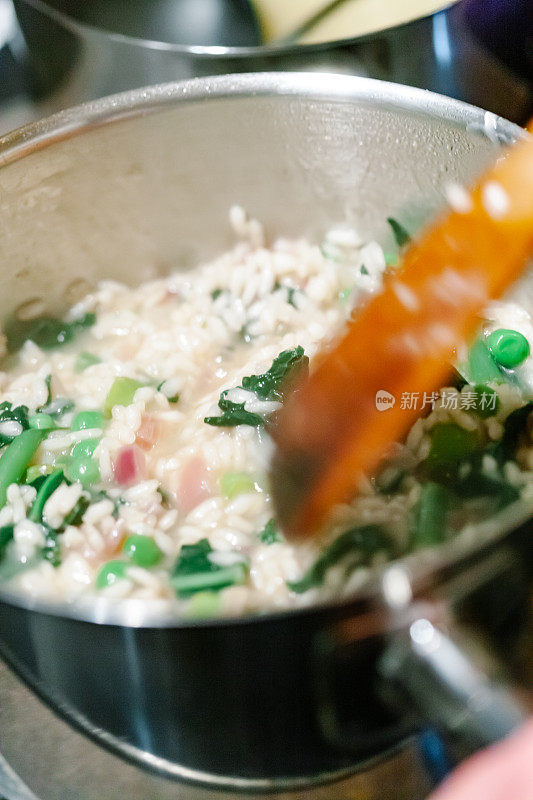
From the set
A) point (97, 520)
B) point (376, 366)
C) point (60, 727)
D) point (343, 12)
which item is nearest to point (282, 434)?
point (376, 366)

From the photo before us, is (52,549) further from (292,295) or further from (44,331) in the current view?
(292,295)

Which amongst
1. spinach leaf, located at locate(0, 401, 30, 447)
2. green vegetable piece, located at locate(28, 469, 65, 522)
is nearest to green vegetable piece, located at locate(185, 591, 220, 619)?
green vegetable piece, located at locate(28, 469, 65, 522)

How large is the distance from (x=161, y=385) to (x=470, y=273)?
30.4 inches

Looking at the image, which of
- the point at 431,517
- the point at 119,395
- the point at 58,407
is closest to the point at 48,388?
the point at 58,407

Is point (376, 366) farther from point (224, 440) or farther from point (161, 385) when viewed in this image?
point (161, 385)

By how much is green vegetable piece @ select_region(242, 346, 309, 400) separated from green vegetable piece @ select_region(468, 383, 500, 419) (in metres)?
0.31

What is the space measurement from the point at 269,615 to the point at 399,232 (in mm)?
1080

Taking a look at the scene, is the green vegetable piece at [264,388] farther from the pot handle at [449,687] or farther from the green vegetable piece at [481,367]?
the pot handle at [449,687]

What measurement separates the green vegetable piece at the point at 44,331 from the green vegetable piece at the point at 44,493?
16.3 inches

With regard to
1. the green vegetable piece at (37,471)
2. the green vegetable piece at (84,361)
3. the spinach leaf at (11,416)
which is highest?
the spinach leaf at (11,416)

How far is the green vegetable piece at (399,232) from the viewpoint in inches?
63.0

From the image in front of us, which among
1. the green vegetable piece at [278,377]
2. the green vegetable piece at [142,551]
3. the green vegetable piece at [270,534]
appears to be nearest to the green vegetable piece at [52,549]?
the green vegetable piece at [142,551]

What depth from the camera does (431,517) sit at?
3.75 ft

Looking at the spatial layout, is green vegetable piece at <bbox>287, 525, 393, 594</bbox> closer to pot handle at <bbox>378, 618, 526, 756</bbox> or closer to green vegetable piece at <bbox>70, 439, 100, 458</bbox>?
pot handle at <bbox>378, 618, 526, 756</bbox>
